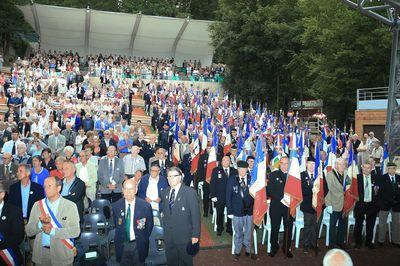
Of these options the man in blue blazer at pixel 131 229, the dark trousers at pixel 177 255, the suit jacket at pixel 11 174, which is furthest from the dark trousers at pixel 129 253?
the suit jacket at pixel 11 174

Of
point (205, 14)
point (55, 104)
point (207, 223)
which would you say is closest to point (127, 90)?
point (55, 104)

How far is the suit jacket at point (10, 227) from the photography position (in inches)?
208

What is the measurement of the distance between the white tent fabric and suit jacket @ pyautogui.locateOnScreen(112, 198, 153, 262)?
34311 millimetres

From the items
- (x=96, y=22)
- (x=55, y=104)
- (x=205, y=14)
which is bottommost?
(x=55, y=104)

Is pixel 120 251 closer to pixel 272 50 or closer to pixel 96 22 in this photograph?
pixel 272 50

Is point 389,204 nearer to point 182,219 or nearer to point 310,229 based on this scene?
point 310,229

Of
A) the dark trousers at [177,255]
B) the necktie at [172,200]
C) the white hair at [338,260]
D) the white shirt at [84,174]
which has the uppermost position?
the white hair at [338,260]

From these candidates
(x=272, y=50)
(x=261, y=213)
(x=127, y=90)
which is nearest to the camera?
(x=261, y=213)

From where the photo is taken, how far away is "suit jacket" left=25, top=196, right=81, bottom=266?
4988 millimetres

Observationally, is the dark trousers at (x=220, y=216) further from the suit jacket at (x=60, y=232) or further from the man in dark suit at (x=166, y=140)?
the man in dark suit at (x=166, y=140)

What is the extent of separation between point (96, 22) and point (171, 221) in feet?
121

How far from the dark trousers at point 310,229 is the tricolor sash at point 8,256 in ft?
18.2

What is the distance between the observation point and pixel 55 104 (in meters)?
19.0

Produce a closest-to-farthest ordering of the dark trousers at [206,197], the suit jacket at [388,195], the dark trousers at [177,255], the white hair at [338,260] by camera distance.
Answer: the white hair at [338,260] → the dark trousers at [177,255] → the suit jacket at [388,195] → the dark trousers at [206,197]
